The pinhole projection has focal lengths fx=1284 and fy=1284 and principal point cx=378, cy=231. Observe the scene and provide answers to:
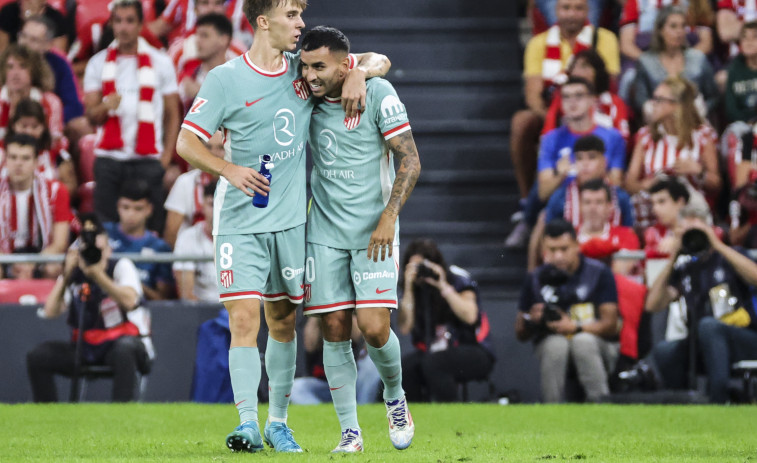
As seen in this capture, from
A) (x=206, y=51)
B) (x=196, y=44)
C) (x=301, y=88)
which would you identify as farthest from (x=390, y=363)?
(x=196, y=44)

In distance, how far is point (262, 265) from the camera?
21.5 ft

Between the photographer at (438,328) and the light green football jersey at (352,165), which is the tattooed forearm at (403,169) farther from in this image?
the photographer at (438,328)

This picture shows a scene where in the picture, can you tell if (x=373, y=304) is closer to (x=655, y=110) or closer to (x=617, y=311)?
(x=617, y=311)

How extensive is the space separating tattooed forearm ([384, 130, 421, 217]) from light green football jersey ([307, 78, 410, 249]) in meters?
0.05

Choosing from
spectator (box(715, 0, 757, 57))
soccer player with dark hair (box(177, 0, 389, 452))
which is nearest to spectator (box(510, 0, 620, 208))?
spectator (box(715, 0, 757, 57))

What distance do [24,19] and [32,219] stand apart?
3.45 metres

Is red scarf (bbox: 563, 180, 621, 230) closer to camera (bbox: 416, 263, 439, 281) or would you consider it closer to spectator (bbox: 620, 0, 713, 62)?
camera (bbox: 416, 263, 439, 281)

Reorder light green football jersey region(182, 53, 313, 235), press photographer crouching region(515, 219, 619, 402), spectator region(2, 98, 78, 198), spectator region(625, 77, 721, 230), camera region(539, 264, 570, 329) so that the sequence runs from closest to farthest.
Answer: light green football jersey region(182, 53, 313, 235) → press photographer crouching region(515, 219, 619, 402) → camera region(539, 264, 570, 329) → spectator region(625, 77, 721, 230) → spectator region(2, 98, 78, 198)

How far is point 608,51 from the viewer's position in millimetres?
14398

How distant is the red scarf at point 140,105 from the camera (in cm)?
1349

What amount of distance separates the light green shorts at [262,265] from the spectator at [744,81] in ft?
26.6

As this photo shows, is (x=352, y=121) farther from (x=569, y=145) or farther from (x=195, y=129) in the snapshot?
(x=569, y=145)

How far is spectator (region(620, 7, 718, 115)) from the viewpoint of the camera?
13.9m

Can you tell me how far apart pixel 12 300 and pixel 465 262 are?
4.71 m
